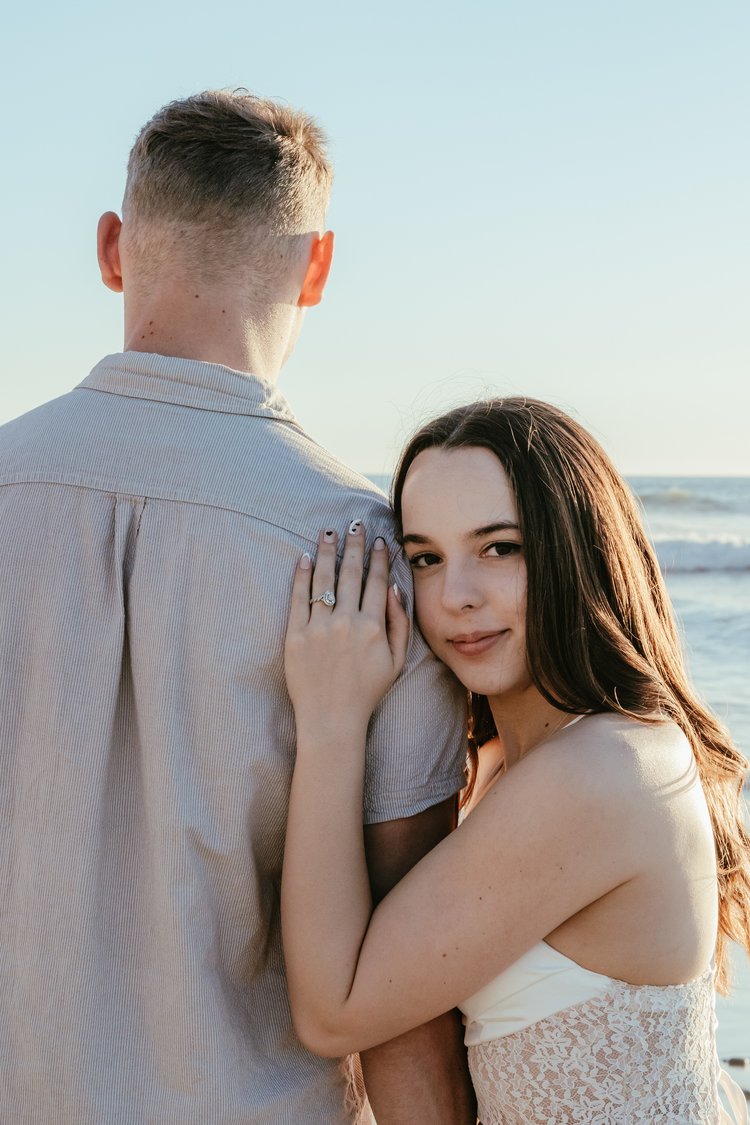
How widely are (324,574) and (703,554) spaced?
18.0m

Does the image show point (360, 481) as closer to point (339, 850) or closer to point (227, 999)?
point (339, 850)

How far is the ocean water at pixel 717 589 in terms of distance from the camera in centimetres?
450

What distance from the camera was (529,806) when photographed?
6.56 feet

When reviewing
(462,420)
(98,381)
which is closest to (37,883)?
(98,381)

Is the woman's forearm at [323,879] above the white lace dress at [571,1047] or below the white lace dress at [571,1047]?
above

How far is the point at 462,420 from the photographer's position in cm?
235

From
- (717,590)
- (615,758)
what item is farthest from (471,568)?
(717,590)

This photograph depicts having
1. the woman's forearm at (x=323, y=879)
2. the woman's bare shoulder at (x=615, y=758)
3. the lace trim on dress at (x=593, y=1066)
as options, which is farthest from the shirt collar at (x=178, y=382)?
the lace trim on dress at (x=593, y=1066)

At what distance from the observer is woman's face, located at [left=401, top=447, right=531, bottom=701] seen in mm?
2166

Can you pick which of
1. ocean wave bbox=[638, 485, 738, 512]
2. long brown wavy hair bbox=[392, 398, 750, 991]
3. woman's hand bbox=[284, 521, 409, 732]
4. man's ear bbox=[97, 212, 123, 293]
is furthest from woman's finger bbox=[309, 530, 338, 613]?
ocean wave bbox=[638, 485, 738, 512]

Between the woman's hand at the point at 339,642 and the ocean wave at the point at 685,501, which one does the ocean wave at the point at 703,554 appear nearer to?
the ocean wave at the point at 685,501

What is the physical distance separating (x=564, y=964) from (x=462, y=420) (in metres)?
1.01

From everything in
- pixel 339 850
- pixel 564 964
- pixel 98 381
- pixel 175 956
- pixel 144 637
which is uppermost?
pixel 98 381

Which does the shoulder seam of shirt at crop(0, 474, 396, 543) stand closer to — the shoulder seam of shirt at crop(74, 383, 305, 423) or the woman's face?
the shoulder seam of shirt at crop(74, 383, 305, 423)
